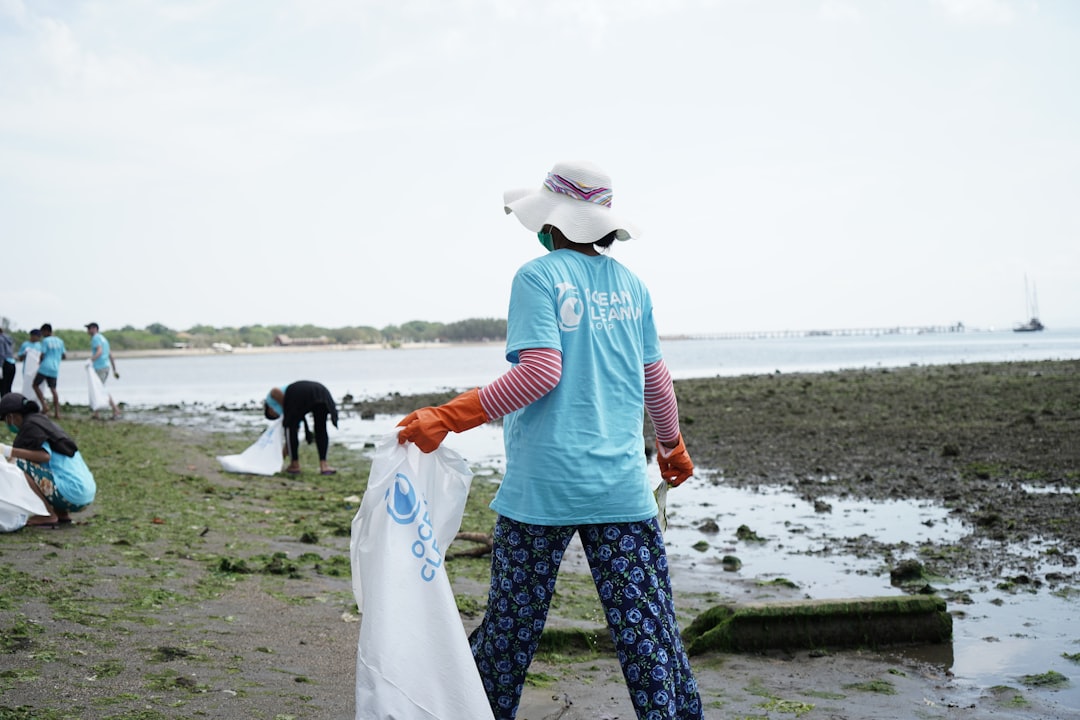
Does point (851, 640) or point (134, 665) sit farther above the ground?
point (134, 665)

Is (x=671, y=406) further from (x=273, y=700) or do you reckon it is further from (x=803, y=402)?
(x=803, y=402)

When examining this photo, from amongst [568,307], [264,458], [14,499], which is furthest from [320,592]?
[264,458]

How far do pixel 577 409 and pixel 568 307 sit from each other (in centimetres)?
34

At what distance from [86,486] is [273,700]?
442 cm

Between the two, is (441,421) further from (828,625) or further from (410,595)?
(828,625)

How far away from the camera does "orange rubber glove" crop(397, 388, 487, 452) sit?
10.1 feet

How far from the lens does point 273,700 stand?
3975mm

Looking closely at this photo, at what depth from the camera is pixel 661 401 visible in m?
3.49

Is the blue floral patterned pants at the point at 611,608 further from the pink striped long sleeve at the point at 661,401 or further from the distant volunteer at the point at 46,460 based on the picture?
the distant volunteer at the point at 46,460

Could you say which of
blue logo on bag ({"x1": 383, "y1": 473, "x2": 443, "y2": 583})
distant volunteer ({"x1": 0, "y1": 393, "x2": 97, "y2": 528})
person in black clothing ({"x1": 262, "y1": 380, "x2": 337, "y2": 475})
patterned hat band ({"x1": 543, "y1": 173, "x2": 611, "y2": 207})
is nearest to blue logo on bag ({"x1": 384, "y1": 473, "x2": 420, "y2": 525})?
blue logo on bag ({"x1": 383, "y1": 473, "x2": 443, "y2": 583})

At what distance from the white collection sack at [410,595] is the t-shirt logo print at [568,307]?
0.79 meters

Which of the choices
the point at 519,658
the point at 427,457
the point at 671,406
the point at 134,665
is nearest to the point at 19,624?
the point at 134,665

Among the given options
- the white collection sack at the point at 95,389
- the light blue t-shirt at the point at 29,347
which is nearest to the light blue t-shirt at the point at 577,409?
the light blue t-shirt at the point at 29,347

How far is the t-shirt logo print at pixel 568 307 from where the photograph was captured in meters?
3.06
